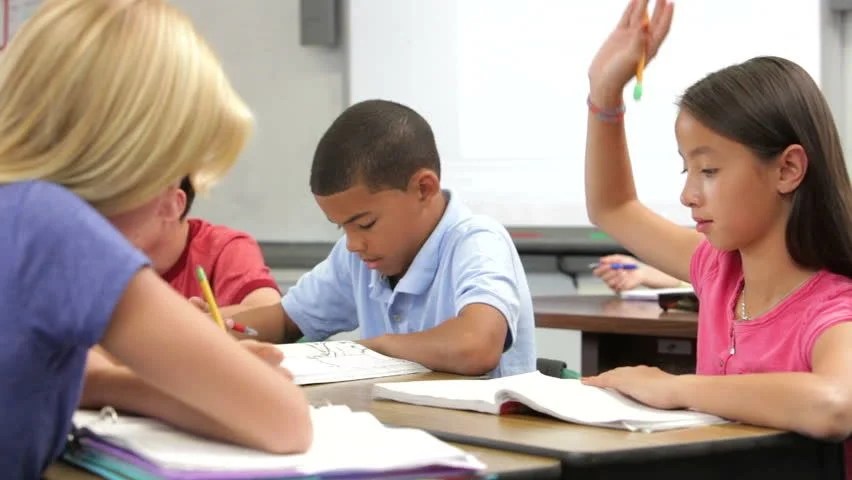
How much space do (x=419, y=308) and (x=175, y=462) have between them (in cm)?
125

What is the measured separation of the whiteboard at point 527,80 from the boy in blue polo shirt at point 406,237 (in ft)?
5.48

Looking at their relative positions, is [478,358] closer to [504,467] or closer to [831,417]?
[831,417]

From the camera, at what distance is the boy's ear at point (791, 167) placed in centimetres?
157

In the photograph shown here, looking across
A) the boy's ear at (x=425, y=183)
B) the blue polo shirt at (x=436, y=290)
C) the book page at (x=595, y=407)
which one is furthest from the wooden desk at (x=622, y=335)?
the book page at (x=595, y=407)

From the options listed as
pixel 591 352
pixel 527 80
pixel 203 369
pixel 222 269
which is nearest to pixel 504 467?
pixel 203 369

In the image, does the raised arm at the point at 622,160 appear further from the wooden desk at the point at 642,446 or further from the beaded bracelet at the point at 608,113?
the wooden desk at the point at 642,446

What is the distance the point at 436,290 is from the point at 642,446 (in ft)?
3.41

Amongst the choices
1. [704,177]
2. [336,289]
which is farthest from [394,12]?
[704,177]

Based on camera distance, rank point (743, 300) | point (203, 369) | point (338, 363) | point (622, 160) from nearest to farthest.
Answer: point (203, 369) < point (743, 300) < point (338, 363) < point (622, 160)

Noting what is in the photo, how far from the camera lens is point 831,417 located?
129 cm

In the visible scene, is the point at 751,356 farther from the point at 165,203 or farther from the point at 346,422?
the point at 165,203

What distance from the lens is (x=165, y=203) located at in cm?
117

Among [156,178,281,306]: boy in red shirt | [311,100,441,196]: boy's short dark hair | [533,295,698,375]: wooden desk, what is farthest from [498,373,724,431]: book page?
[533,295,698,375]: wooden desk

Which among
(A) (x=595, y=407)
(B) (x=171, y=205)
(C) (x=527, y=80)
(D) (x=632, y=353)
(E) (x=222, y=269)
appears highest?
(B) (x=171, y=205)
